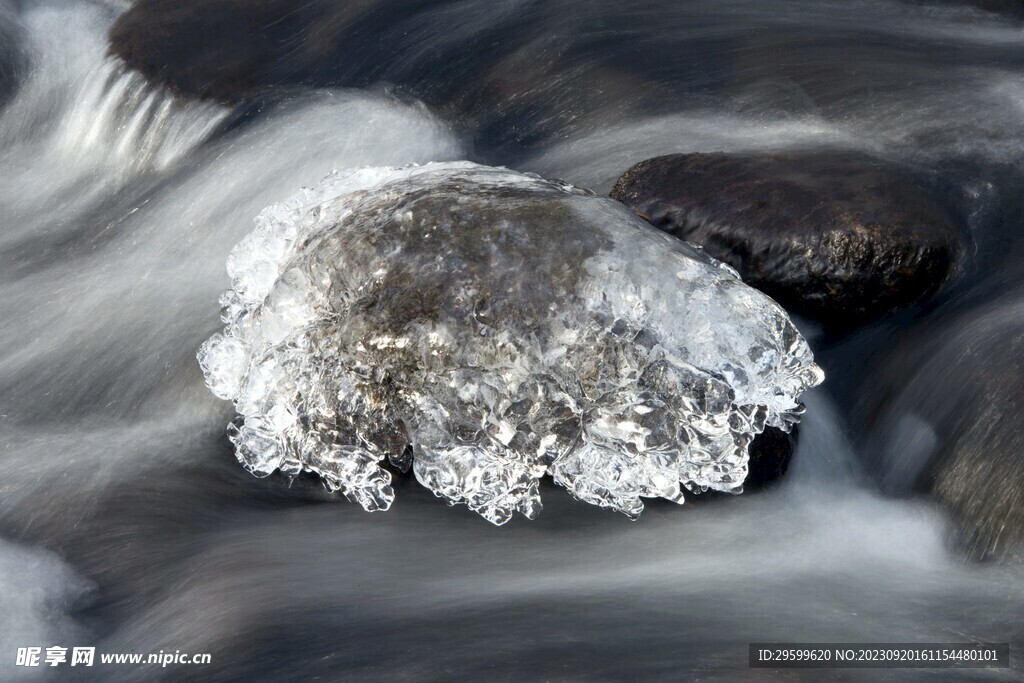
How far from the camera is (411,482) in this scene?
3779mm

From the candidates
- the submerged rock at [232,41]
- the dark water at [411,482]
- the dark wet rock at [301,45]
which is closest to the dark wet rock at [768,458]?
the dark water at [411,482]

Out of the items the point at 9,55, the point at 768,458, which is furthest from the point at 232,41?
the point at 768,458

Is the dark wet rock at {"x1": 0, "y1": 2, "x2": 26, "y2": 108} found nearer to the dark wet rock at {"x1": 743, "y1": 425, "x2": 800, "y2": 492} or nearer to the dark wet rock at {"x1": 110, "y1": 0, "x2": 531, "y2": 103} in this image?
the dark wet rock at {"x1": 110, "y1": 0, "x2": 531, "y2": 103}

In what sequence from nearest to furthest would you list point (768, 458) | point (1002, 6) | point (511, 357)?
point (511, 357) < point (768, 458) < point (1002, 6)

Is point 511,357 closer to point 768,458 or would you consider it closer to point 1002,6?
point 768,458

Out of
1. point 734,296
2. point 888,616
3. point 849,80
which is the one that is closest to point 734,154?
point 849,80

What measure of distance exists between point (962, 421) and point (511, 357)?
170 centimetres

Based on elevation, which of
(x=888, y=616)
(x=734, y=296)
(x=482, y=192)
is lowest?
(x=888, y=616)

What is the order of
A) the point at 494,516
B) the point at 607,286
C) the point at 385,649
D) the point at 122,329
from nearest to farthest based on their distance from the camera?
1. the point at 385,649
2. the point at 607,286
3. the point at 494,516
4. the point at 122,329

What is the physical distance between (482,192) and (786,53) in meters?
2.38

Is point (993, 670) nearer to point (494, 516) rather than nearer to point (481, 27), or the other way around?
point (494, 516)

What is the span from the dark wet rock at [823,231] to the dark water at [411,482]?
16cm

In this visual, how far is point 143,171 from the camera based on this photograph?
5.17 metres

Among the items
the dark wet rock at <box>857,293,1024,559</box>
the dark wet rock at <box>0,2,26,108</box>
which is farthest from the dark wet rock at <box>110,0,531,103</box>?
the dark wet rock at <box>857,293,1024,559</box>
